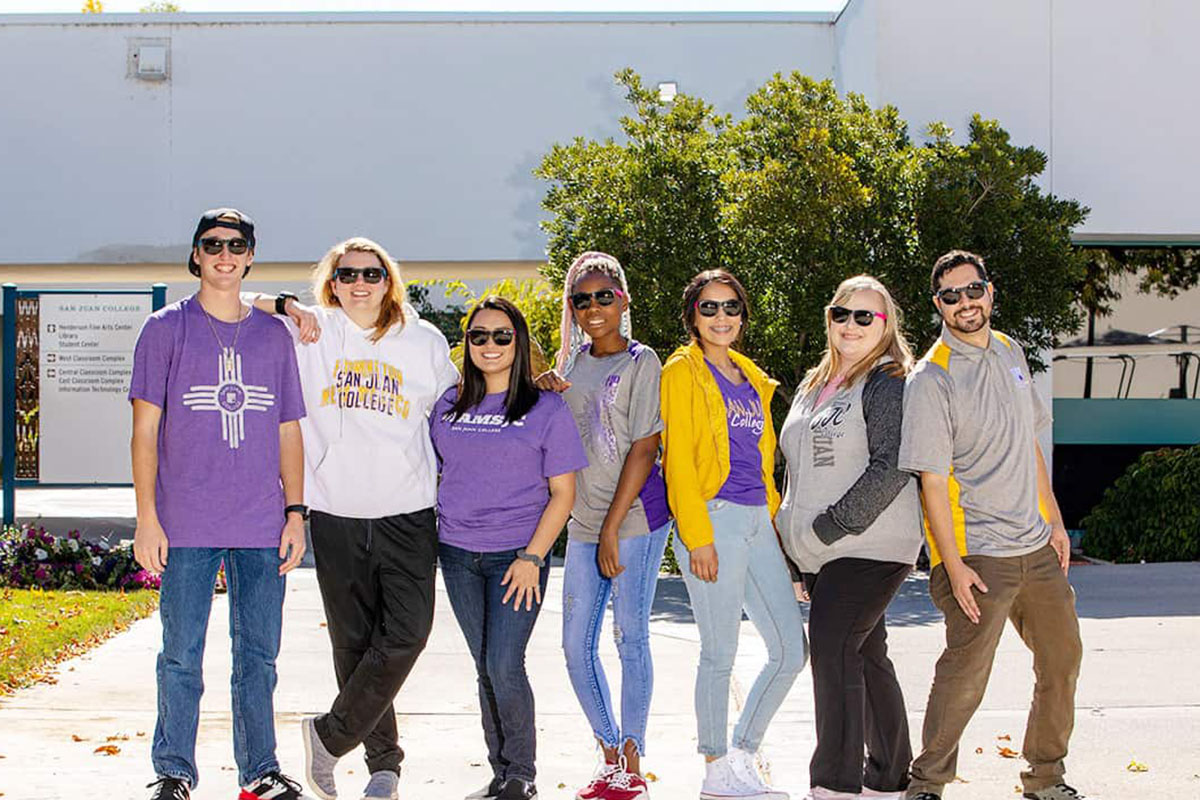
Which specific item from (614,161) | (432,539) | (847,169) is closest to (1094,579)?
(847,169)

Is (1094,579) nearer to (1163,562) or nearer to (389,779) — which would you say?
(1163,562)

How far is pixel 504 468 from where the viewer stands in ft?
15.8

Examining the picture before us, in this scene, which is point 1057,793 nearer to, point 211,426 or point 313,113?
point 211,426

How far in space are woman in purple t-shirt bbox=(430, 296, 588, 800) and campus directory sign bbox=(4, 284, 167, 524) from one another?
7420 millimetres

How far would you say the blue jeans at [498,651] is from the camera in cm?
480

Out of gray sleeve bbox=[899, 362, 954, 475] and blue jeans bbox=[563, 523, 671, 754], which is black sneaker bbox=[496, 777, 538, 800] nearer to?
blue jeans bbox=[563, 523, 671, 754]

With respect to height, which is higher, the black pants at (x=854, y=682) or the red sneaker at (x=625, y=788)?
the black pants at (x=854, y=682)

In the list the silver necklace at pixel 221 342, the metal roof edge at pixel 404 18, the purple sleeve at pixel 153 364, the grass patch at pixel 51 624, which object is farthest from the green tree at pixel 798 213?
the purple sleeve at pixel 153 364

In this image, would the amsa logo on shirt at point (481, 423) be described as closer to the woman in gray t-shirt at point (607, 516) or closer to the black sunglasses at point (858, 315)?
the woman in gray t-shirt at point (607, 516)

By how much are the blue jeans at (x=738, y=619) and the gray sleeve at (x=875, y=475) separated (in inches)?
11.5

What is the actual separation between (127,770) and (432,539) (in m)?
1.62

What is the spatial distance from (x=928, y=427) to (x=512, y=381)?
4.86ft

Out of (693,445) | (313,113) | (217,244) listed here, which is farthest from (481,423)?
(313,113)

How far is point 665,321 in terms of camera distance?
1096 cm
